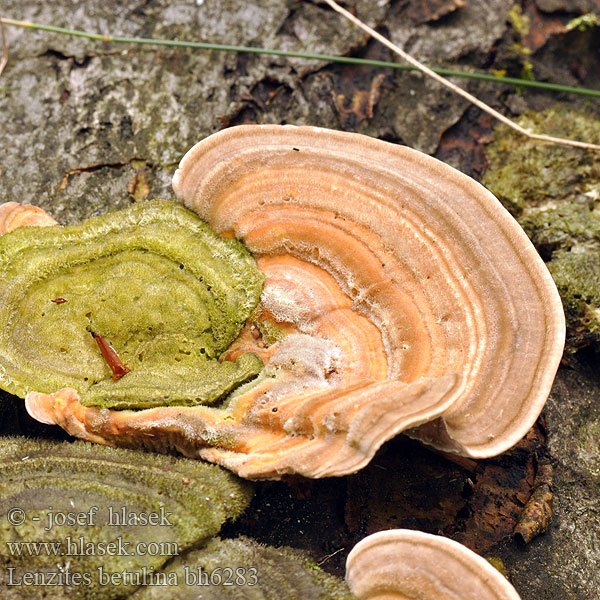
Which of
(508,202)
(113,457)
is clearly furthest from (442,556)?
(508,202)

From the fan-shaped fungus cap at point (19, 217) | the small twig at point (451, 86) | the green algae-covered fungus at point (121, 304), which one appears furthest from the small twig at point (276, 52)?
the green algae-covered fungus at point (121, 304)

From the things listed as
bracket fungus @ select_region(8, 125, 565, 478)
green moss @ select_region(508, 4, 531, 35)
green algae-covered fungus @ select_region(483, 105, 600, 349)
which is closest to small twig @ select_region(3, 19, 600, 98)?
Result: green algae-covered fungus @ select_region(483, 105, 600, 349)

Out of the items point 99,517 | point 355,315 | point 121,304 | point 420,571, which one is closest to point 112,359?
point 121,304

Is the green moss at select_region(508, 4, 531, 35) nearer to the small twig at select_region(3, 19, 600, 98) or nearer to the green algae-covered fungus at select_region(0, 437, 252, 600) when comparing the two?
the small twig at select_region(3, 19, 600, 98)

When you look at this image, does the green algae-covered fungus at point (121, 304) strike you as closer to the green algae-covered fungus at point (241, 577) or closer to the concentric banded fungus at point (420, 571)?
the green algae-covered fungus at point (241, 577)

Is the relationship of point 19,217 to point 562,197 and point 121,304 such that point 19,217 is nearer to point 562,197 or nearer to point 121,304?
point 121,304
